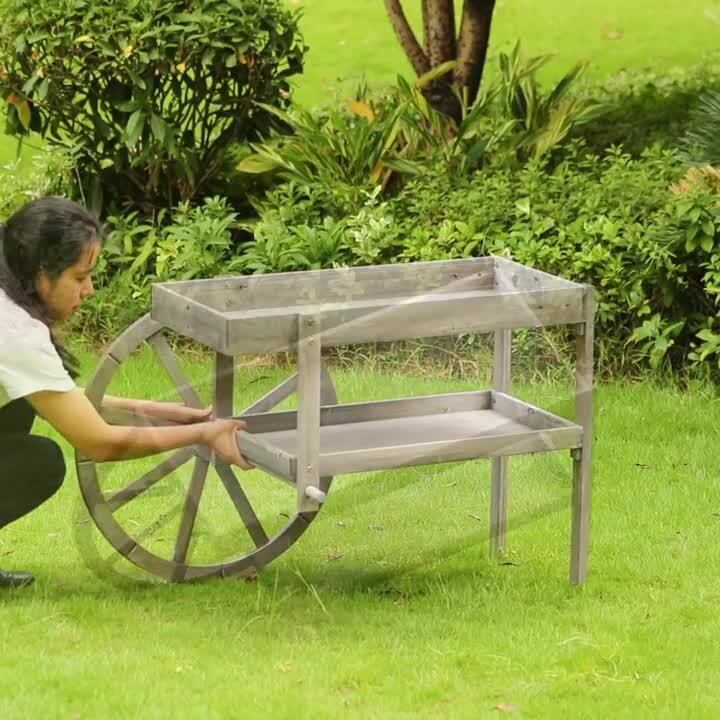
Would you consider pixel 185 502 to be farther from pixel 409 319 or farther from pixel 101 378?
pixel 409 319

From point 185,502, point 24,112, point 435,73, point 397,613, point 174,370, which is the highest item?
point 435,73

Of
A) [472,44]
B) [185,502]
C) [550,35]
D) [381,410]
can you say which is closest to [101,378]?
[185,502]

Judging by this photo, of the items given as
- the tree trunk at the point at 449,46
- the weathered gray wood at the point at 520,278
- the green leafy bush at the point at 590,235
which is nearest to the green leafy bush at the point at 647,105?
the tree trunk at the point at 449,46

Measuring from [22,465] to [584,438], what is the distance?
1.69 m

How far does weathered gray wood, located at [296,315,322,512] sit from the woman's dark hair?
2.26ft

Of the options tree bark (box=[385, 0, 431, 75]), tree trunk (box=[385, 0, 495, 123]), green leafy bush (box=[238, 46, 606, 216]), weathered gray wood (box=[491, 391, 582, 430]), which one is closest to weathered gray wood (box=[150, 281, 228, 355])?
weathered gray wood (box=[491, 391, 582, 430])

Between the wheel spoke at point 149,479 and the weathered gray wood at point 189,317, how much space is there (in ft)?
1.46

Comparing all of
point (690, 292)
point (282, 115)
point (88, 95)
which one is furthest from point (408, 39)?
point (690, 292)

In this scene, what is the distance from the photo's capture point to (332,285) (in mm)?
5359

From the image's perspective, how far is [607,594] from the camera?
208 inches

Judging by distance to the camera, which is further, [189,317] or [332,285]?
[332,285]

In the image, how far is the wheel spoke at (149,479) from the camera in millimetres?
5301

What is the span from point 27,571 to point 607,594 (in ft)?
6.01

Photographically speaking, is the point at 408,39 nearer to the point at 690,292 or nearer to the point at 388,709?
the point at 690,292
